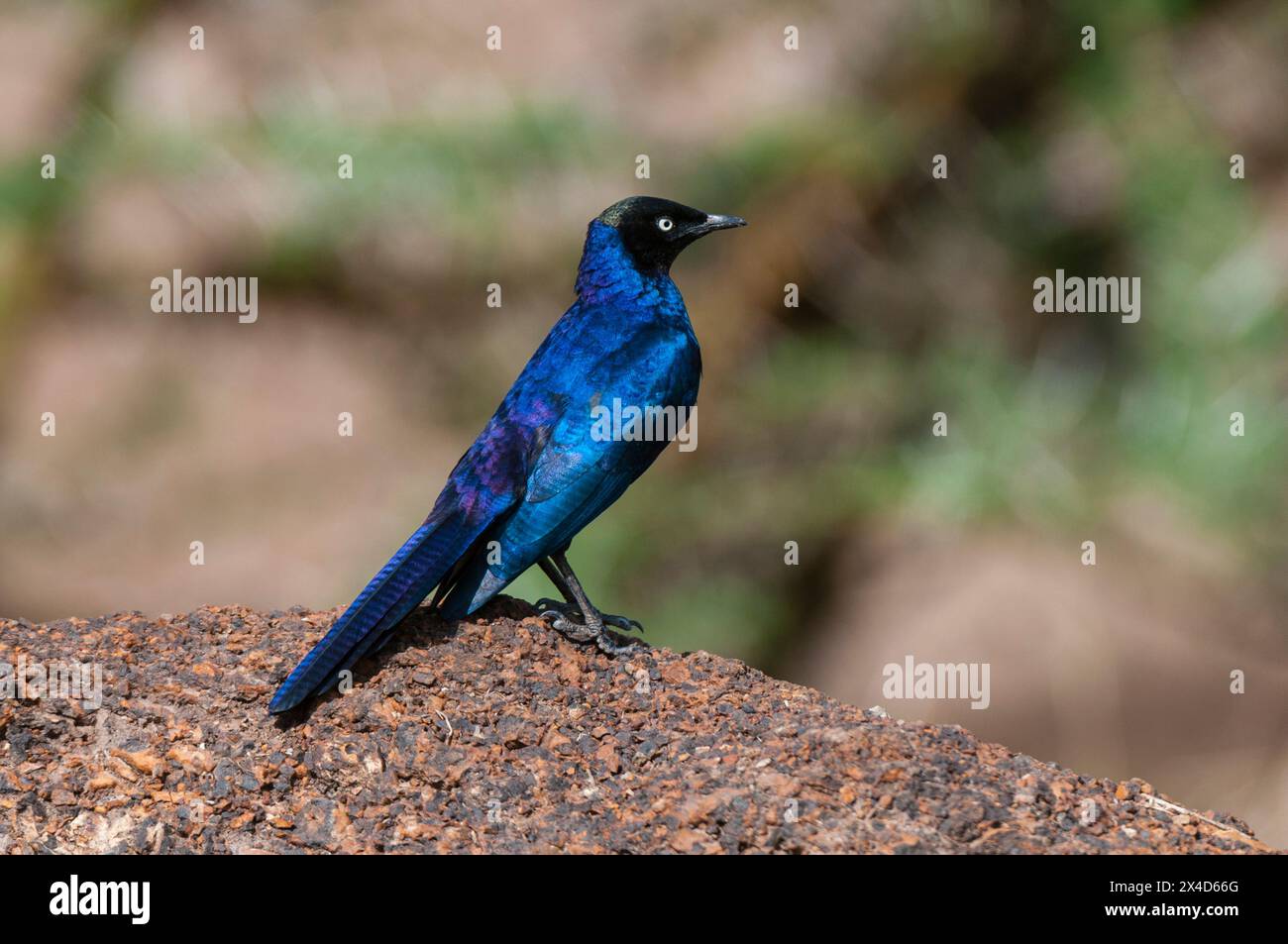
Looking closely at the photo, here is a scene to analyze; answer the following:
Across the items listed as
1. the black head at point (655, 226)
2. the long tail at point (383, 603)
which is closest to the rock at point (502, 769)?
the long tail at point (383, 603)

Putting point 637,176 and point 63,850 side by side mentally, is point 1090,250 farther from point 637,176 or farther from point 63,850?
point 63,850

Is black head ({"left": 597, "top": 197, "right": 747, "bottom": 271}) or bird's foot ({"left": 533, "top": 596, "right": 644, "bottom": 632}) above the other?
black head ({"left": 597, "top": 197, "right": 747, "bottom": 271})

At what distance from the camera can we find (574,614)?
3.84 metres

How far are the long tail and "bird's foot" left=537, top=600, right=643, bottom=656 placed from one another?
0.32 metres

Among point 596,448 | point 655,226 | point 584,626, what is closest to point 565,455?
point 596,448

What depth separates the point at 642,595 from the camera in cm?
599

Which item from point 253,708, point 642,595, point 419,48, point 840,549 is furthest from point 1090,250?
point 253,708

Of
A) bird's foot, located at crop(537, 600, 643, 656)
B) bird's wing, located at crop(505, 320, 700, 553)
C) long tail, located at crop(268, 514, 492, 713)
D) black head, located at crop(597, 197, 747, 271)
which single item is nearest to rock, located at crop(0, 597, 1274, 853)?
long tail, located at crop(268, 514, 492, 713)

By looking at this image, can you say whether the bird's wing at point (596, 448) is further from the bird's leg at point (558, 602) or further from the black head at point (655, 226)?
the black head at point (655, 226)

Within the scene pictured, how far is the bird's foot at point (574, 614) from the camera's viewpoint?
12.4 ft

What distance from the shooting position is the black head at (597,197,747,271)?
13.8 ft

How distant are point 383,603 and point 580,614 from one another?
0.77 metres

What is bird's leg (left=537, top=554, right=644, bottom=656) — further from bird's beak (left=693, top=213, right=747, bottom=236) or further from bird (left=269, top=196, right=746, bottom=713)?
bird's beak (left=693, top=213, right=747, bottom=236)

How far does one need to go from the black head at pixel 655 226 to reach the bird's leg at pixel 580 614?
0.94 meters
